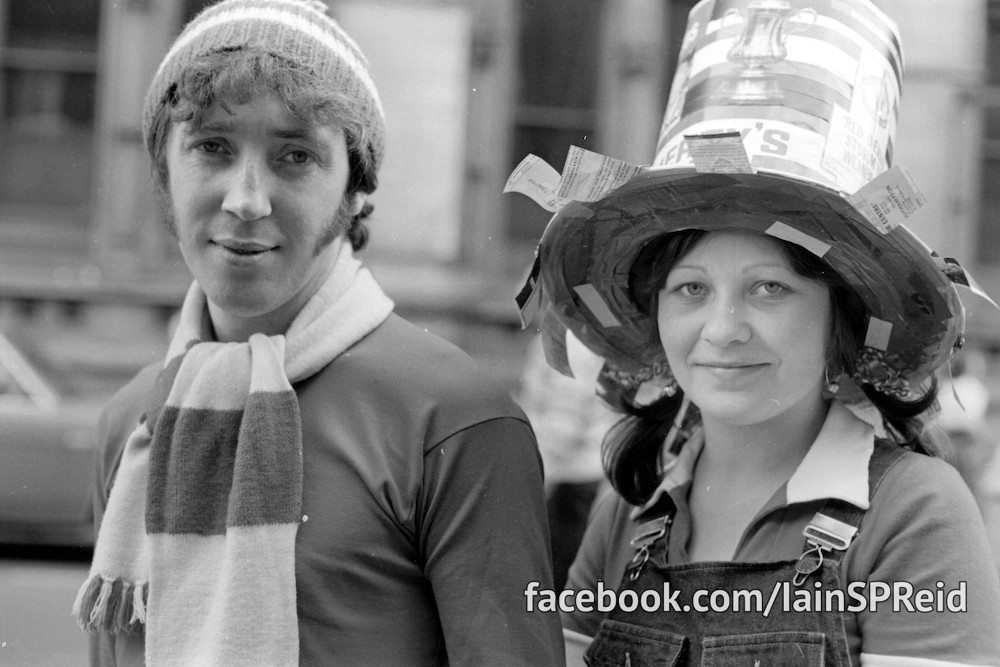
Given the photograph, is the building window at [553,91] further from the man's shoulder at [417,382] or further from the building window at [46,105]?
the man's shoulder at [417,382]

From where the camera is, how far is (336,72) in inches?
74.6

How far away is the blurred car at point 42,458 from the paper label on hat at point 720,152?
5.06 meters

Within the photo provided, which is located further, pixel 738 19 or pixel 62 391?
pixel 62 391

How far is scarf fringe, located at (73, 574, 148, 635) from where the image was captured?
186 centimetres

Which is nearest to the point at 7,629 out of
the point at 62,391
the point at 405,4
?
the point at 62,391

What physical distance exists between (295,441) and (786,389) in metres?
0.75

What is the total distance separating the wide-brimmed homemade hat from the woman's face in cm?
5

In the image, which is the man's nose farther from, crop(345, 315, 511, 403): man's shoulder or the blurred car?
the blurred car

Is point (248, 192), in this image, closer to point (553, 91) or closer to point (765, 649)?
point (765, 649)

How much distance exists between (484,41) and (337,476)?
23.5ft

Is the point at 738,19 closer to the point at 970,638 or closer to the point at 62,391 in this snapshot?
the point at 970,638

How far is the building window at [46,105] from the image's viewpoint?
9.16 meters

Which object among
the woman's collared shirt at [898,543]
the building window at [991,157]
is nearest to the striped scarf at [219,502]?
the woman's collared shirt at [898,543]

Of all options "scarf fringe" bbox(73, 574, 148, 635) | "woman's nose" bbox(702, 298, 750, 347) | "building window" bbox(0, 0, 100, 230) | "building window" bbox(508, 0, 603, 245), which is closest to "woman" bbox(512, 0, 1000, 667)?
"woman's nose" bbox(702, 298, 750, 347)
